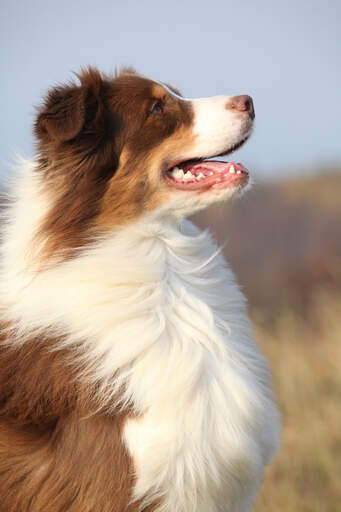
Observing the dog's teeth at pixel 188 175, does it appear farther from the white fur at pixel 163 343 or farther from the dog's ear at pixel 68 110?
the dog's ear at pixel 68 110

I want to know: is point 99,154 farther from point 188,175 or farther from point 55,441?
point 55,441

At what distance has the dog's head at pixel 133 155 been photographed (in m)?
3.41

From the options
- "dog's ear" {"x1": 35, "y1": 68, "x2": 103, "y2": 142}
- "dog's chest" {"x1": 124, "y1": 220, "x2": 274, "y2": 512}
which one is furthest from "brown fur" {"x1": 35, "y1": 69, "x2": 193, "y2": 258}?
"dog's chest" {"x1": 124, "y1": 220, "x2": 274, "y2": 512}

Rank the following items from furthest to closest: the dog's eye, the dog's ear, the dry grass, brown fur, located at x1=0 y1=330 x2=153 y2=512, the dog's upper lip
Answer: the dry grass
the dog's eye
the dog's upper lip
the dog's ear
brown fur, located at x1=0 y1=330 x2=153 y2=512

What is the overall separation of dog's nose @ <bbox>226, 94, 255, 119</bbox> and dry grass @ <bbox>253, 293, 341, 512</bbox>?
3.18 m

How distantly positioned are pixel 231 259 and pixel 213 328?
53.2 feet

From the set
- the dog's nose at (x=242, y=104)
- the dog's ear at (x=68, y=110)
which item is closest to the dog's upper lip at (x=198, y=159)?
the dog's nose at (x=242, y=104)

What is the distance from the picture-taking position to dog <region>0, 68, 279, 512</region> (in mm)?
2979

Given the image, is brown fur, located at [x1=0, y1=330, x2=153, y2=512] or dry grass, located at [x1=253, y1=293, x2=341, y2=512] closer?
brown fur, located at [x1=0, y1=330, x2=153, y2=512]

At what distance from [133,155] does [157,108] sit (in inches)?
14.3

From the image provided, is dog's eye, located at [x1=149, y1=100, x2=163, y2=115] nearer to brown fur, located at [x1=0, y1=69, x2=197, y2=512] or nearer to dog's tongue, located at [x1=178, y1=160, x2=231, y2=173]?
brown fur, located at [x1=0, y1=69, x2=197, y2=512]

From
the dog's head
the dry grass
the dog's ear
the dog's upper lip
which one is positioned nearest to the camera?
the dog's ear

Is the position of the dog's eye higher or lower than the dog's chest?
higher

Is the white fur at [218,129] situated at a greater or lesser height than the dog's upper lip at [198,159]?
greater
